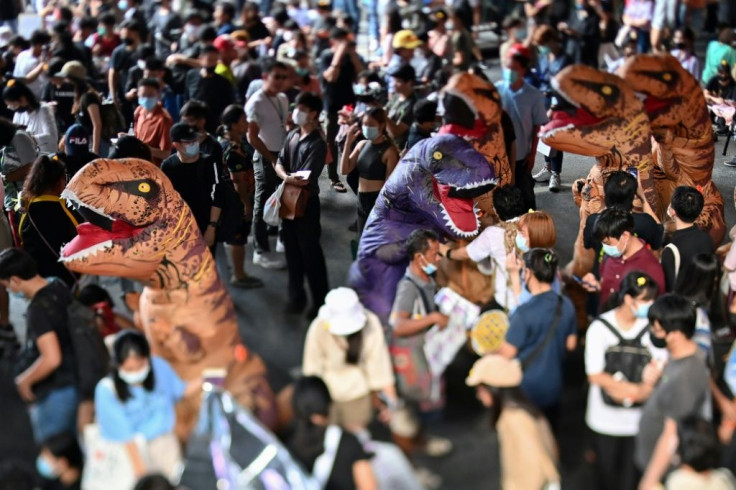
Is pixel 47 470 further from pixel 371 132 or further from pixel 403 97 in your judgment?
pixel 403 97

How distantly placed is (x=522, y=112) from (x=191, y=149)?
2815 millimetres

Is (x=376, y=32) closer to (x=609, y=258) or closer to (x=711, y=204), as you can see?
(x=711, y=204)

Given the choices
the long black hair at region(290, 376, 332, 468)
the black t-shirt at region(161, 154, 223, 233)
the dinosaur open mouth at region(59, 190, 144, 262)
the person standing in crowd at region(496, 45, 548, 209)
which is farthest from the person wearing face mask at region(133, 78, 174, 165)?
the long black hair at region(290, 376, 332, 468)

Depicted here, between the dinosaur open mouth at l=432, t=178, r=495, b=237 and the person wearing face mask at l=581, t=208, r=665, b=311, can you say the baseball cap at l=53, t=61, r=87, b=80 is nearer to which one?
the dinosaur open mouth at l=432, t=178, r=495, b=237

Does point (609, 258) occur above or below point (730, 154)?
above

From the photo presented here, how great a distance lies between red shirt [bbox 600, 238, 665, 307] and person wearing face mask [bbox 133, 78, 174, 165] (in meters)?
3.83

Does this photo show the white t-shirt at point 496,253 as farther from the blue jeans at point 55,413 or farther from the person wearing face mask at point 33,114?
the person wearing face mask at point 33,114

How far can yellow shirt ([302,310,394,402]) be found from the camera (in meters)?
4.48

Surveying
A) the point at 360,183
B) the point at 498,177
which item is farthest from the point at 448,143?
the point at 360,183

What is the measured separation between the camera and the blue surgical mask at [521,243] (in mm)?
5355

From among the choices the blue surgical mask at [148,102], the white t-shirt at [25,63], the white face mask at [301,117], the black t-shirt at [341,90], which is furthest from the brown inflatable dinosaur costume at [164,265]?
the white t-shirt at [25,63]

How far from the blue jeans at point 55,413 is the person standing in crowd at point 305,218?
6.72ft

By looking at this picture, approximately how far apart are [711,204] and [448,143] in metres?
2.00

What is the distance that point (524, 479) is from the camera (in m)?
4.05
